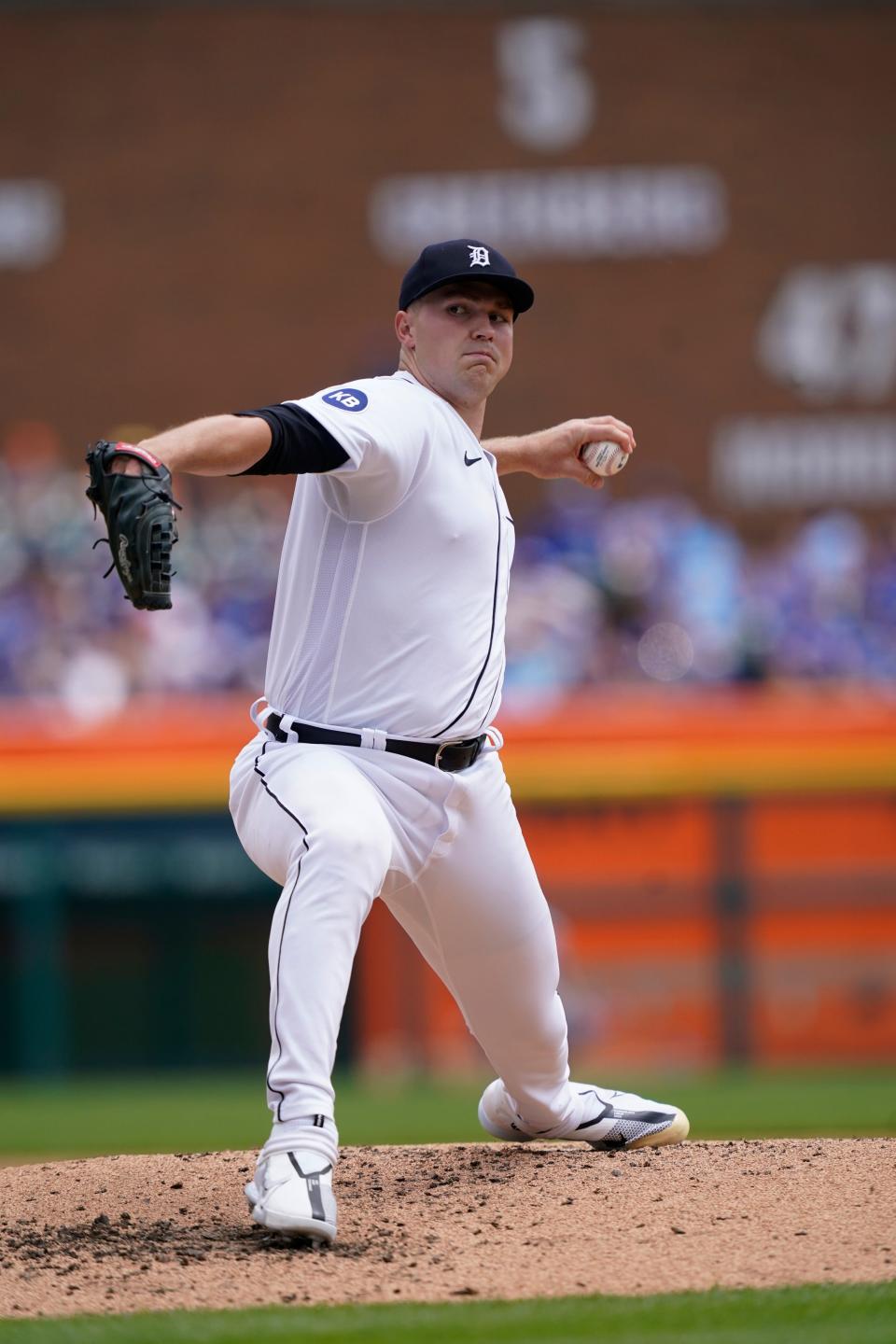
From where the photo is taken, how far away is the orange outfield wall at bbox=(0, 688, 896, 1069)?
28.8 ft

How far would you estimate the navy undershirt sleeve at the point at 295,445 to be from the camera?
3.26 metres

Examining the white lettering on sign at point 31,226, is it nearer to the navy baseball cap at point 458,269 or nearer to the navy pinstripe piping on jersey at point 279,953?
the navy baseball cap at point 458,269

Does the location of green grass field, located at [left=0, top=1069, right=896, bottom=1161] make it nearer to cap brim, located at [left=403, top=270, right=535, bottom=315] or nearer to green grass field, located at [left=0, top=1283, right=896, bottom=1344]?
green grass field, located at [left=0, top=1283, right=896, bottom=1344]

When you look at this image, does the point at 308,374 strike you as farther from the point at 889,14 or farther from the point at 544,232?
the point at 889,14

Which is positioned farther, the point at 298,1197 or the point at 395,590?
the point at 395,590

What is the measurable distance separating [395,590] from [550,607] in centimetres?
669

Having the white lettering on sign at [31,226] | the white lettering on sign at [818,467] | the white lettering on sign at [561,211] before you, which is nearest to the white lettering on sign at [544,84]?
the white lettering on sign at [561,211]

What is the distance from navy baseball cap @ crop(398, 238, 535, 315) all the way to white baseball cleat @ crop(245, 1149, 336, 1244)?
1.64m

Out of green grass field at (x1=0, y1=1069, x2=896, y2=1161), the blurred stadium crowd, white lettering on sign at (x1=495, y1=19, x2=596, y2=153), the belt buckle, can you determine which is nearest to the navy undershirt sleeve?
the belt buckle

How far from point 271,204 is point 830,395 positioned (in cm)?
423

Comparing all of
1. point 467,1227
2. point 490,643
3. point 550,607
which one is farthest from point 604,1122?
point 550,607

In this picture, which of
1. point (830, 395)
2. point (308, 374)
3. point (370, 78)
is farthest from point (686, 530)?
point (370, 78)

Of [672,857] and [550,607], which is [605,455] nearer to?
[672,857]

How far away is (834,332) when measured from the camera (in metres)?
13.8
